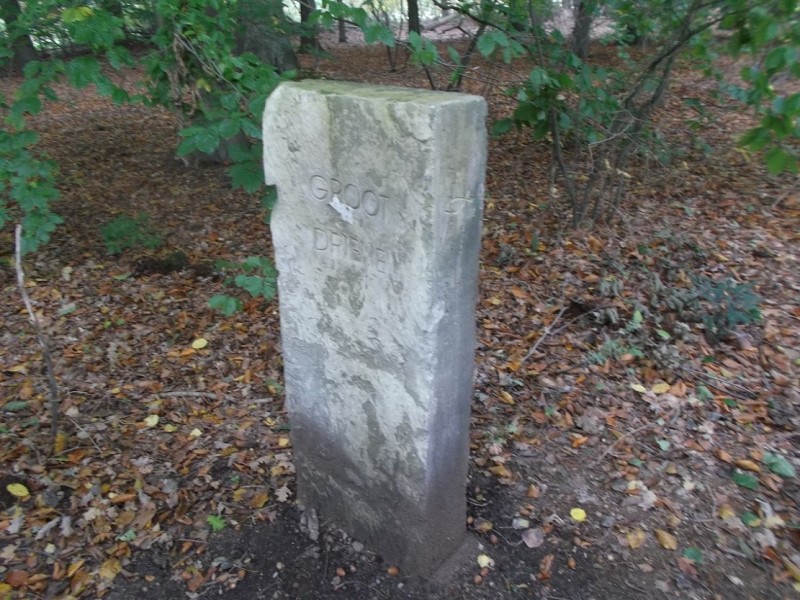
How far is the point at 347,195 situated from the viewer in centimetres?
214

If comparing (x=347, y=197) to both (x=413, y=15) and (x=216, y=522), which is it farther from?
(x=413, y=15)

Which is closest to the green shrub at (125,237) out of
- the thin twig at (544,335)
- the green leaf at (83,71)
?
the green leaf at (83,71)

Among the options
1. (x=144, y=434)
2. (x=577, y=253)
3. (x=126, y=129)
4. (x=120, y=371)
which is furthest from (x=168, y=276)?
(x=126, y=129)

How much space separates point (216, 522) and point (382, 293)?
1.60m

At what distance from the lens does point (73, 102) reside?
36.8 ft

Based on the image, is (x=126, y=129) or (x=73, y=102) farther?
(x=73, y=102)

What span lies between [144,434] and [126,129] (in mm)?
7638

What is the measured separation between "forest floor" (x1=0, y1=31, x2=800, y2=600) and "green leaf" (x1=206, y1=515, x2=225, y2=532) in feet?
0.07

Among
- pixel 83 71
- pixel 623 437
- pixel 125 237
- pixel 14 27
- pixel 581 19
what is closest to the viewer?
pixel 83 71

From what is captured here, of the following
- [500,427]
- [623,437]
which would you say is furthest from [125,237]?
[623,437]

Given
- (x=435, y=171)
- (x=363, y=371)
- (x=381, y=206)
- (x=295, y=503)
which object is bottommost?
(x=295, y=503)

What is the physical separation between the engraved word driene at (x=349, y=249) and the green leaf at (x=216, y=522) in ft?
5.00

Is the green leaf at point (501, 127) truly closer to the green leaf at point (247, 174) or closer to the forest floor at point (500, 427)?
the forest floor at point (500, 427)

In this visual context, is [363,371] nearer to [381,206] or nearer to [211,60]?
[381,206]
